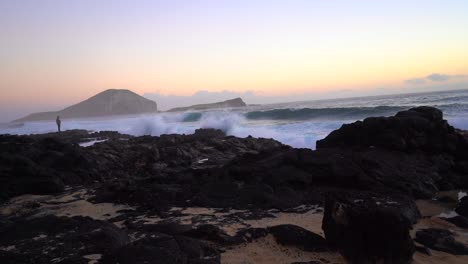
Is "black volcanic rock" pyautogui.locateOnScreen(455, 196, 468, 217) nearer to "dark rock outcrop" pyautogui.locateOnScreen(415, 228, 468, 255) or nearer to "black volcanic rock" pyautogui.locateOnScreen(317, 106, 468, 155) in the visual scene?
"dark rock outcrop" pyautogui.locateOnScreen(415, 228, 468, 255)

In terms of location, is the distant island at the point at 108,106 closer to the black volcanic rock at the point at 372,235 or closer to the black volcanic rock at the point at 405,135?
the black volcanic rock at the point at 405,135

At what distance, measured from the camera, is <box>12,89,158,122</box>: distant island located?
91812 mm

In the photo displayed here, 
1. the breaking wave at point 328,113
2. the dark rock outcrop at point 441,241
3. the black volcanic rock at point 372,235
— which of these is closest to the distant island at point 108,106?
the breaking wave at point 328,113

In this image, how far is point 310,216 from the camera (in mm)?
6348

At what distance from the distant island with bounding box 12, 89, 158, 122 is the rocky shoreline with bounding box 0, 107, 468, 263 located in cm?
8213

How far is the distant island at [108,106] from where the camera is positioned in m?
91.8

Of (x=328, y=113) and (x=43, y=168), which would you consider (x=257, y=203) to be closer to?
(x=43, y=168)

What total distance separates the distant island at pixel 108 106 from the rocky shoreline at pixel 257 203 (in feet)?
269

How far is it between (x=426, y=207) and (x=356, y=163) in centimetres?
164

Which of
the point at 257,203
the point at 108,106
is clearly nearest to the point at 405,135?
the point at 257,203

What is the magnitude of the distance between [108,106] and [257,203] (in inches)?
3632

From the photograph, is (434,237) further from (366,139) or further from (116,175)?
(116,175)

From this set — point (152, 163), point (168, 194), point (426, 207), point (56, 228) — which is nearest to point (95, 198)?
point (168, 194)

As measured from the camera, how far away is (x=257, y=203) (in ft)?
23.0
